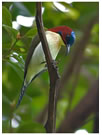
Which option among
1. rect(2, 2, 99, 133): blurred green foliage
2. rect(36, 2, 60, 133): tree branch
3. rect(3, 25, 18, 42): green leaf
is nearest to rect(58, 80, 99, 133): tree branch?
rect(2, 2, 99, 133): blurred green foliage

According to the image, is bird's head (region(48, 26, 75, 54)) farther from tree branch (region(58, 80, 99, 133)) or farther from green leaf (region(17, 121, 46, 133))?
tree branch (region(58, 80, 99, 133))

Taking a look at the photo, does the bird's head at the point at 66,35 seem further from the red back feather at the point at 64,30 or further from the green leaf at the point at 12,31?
the green leaf at the point at 12,31

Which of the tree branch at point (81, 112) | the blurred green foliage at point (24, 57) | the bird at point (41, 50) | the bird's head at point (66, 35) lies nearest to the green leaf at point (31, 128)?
the blurred green foliage at point (24, 57)

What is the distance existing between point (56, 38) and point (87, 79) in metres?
1.12

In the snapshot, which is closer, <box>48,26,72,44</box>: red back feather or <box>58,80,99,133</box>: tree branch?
<box>48,26,72,44</box>: red back feather

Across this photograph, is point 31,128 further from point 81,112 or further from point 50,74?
point 81,112

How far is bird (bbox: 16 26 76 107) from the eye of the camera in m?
1.45

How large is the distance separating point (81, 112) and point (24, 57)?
0.81 meters

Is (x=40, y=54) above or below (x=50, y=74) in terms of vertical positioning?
above

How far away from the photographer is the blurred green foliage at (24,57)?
1.30 metres

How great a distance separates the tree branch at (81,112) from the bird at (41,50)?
0.56 m

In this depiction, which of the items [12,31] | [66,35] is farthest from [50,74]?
[66,35]

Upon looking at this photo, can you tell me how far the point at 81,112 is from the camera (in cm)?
211

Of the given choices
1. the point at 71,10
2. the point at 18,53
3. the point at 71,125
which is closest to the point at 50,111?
the point at 18,53
